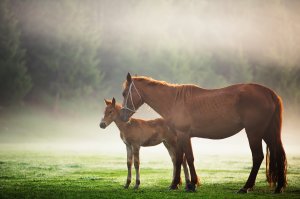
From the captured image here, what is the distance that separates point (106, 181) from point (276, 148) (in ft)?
17.1

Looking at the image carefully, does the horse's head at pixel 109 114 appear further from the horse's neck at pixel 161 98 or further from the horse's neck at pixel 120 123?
the horse's neck at pixel 161 98

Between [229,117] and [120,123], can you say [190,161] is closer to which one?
[229,117]

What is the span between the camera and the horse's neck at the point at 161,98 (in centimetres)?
1478

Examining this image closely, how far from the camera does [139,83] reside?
15047 mm

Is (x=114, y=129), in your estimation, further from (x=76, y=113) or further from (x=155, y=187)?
(x=155, y=187)

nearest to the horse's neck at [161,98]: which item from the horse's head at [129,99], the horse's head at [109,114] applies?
the horse's head at [129,99]

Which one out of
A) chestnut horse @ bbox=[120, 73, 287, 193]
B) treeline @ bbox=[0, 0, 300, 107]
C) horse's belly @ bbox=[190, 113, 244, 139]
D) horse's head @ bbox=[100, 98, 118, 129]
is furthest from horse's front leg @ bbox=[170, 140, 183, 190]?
treeline @ bbox=[0, 0, 300, 107]

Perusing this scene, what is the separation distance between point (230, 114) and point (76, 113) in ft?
129

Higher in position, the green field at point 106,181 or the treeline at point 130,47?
the treeline at point 130,47

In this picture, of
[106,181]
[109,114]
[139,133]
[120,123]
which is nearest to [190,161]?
[139,133]

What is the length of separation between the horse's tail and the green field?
17.9 inches

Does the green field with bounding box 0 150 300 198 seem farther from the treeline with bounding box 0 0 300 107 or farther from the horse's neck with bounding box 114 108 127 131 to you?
the treeline with bounding box 0 0 300 107

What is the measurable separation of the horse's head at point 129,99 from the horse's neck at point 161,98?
23 centimetres

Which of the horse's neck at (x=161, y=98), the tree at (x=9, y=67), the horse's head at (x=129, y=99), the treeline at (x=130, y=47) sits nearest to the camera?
the horse's neck at (x=161, y=98)
